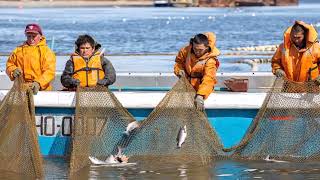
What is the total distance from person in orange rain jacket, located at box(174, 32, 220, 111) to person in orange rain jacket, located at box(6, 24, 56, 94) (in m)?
1.58

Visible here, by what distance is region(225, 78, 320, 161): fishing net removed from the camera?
12453mm

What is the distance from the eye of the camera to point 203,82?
12391 millimetres

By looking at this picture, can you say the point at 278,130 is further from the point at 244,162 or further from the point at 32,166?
the point at 32,166

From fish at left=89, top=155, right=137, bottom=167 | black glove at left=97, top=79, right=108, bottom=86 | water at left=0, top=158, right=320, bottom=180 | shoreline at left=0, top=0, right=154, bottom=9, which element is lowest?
shoreline at left=0, top=0, right=154, bottom=9

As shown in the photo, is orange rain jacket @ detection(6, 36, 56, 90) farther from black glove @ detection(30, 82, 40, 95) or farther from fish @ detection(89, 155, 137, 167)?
fish @ detection(89, 155, 137, 167)

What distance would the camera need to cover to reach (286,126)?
497 inches

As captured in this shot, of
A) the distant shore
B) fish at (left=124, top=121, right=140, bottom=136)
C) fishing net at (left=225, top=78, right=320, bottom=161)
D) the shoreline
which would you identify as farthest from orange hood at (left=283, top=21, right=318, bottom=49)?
the distant shore

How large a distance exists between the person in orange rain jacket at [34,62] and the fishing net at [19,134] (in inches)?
15.7

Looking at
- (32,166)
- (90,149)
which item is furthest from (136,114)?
(32,166)

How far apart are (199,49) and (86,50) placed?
54.8 inches

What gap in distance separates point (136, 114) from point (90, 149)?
2.59 ft

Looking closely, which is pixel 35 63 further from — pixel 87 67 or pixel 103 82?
pixel 103 82

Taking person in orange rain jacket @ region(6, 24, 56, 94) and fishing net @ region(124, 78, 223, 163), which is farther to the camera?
person in orange rain jacket @ region(6, 24, 56, 94)

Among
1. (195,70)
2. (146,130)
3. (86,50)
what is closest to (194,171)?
(146,130)
